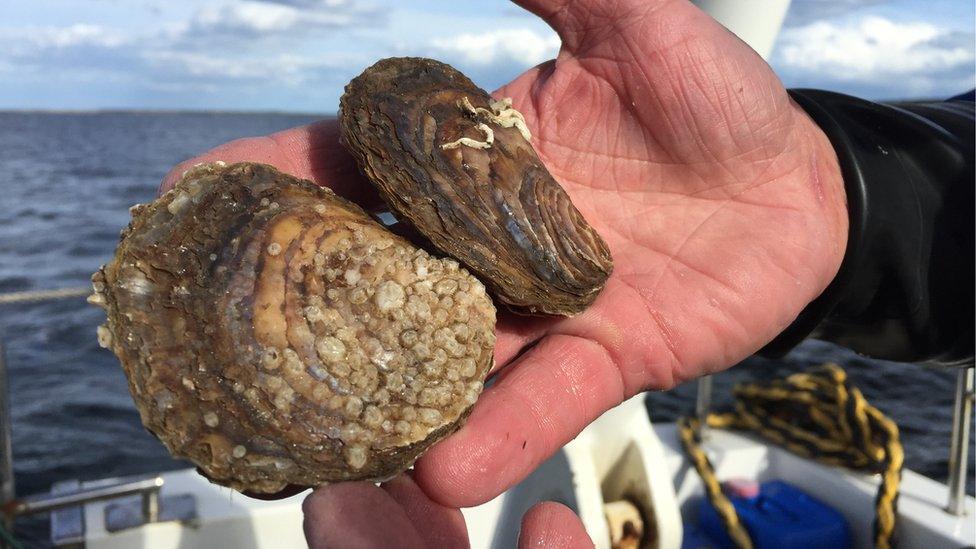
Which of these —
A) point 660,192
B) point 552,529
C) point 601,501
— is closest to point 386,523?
point 552,529

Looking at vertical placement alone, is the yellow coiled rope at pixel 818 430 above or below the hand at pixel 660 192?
below

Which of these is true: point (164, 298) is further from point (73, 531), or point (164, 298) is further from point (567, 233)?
point (73, 531)

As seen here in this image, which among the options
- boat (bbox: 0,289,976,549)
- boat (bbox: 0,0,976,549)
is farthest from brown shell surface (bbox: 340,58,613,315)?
boat (bbox: 0,289,976,549)

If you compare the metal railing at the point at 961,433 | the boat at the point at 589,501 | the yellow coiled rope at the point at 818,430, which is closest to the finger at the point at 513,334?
the boat at the point at 589,501

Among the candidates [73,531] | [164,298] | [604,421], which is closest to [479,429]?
[164,298]

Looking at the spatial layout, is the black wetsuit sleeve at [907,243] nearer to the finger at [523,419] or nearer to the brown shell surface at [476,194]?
the finger at [523,419]

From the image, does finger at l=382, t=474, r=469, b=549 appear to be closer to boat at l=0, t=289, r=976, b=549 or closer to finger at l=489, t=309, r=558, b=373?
finger at l=489, t=309, r=558, b=373
